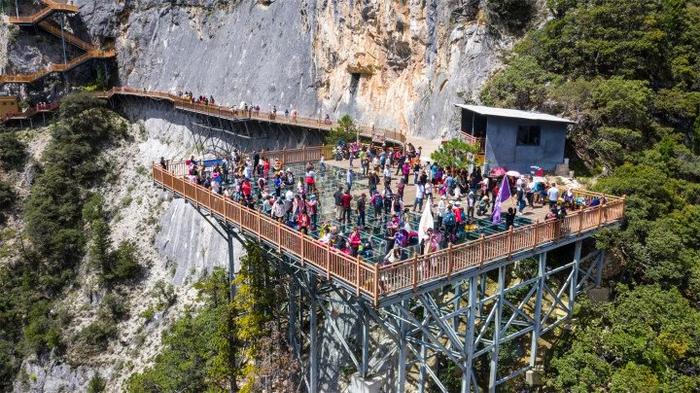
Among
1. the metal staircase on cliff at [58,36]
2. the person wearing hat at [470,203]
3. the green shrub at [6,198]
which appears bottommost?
the green shrub at [6,198]

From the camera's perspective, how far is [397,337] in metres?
16.4

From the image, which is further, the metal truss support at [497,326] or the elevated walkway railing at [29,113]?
the elevated walkway railing at [29,113]

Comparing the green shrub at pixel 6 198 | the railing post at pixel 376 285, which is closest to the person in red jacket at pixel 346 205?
the railing post at pixel 376 285

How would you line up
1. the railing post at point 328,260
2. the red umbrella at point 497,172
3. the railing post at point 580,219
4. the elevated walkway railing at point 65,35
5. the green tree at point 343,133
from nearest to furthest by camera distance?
the railing post at point 328,260, the railing post at point 580,219, the red umbrella at point 497,172, the green tree at point 343,133, the elevated walkway railing at point 65,35

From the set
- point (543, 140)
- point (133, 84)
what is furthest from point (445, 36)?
point (133, 84)

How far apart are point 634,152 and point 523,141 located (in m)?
5.62

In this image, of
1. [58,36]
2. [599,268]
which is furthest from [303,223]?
[58,36]

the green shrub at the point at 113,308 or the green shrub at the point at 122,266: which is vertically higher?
the green shrub at the point at 122,266

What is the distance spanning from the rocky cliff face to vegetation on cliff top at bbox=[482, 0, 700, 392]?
4.09 m

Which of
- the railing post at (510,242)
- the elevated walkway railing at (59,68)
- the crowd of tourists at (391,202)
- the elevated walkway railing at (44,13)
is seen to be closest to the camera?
the railing post at (510,242)

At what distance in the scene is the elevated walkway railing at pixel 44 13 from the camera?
57.1 meters

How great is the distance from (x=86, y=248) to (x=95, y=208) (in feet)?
13.2

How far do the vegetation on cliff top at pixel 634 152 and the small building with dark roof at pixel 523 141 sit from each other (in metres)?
2.38

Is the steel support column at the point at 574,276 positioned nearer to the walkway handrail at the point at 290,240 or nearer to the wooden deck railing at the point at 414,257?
the wooden deck railing at the point at 414,257
